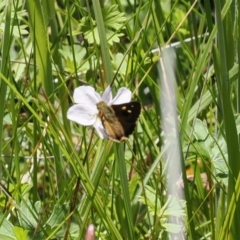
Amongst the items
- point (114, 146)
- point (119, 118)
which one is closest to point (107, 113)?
point (119, 118)

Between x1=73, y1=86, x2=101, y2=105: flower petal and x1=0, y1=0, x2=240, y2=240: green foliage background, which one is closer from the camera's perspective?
x1=73, y1=86, x2=101, y2=105: flower petal

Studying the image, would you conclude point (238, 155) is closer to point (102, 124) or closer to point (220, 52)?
point (220, 52)

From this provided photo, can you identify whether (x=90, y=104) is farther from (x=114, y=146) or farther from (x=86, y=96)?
(x=114, y=146)

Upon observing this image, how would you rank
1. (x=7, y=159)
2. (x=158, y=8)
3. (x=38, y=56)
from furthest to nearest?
(x=7, y=159), (x=158, y=8), (x=38, y=56)

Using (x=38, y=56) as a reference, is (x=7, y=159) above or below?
below

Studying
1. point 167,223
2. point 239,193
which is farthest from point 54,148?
point 239,193
